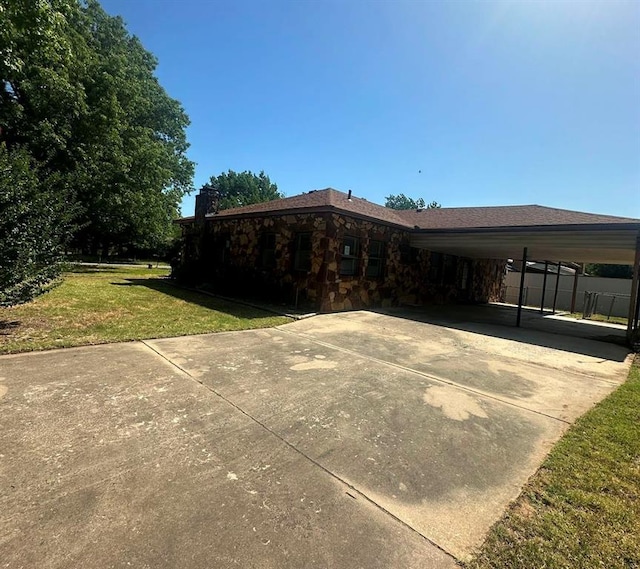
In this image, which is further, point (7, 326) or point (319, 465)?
point (7, 326)

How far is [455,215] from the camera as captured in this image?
14273 mm

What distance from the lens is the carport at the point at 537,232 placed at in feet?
28.8

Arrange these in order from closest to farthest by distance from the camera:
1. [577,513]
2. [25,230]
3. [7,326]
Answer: [577,513]
[25,230]
[7,326]

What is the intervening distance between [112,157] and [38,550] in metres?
20.3

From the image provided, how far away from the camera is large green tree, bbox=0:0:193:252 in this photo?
1402 centimetres

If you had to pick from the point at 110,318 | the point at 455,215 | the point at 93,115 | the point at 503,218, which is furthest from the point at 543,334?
the point at 93,115

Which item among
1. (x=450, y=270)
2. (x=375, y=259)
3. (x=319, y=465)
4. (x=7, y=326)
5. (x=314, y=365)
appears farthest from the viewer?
(x=450, y=270)

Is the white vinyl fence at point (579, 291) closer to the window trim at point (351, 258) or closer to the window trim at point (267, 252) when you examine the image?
the window trim at point (351, 258)

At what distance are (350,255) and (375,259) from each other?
4.09 ft

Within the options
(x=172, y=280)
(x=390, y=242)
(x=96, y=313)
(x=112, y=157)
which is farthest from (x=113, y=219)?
(x=390, y=242)

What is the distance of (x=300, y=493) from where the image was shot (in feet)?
7.57

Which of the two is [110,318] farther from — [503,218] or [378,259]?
[503,218]

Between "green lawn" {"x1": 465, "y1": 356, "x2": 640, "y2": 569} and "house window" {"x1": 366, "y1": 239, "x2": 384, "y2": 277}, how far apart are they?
8.35 metres

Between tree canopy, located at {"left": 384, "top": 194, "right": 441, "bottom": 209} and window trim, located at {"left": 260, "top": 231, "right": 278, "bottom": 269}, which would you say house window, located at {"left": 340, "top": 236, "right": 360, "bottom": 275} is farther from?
tree canopy, located at {"left": 384, "top": 194, "right": 441, "bottom": 209}
